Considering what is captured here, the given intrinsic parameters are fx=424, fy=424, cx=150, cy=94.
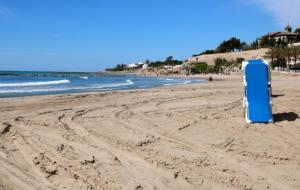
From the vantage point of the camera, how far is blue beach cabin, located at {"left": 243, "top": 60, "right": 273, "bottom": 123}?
370 inches

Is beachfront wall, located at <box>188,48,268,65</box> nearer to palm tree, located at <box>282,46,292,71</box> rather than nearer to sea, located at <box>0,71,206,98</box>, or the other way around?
palm tree, located at <box>282,46,292,71</box>

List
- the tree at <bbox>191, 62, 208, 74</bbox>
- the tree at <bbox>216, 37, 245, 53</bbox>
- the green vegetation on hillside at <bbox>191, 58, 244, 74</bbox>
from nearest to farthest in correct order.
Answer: the green vegetation on hillside at <bbox>191, 58, 244, 74</bbox> → the tree at <bbox>191, 62, 208, 74</bbox> → the tree at <bbox>216, 37, 245, 53</bbox>

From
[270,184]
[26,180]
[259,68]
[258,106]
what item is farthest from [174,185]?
[259,68]

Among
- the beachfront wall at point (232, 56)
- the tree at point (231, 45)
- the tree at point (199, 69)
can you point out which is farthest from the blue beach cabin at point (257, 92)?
the tree at point (231, 45)

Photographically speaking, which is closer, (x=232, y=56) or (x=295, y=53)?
(x=295, y=53)

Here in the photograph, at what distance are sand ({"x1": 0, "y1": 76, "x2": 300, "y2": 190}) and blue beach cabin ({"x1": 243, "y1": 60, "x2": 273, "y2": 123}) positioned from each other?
0.35 metres

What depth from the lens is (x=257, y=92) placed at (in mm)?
9789

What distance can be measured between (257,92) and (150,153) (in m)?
4.29

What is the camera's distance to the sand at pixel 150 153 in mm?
5035

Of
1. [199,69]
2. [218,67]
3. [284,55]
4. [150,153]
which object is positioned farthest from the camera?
[199,69]

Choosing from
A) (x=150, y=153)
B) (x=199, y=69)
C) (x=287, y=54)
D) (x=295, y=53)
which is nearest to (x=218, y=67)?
(x=199, y=69)

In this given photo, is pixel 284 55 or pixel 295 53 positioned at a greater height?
pixel 295 53

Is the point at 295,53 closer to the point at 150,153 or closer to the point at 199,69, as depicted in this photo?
the point at 199,69

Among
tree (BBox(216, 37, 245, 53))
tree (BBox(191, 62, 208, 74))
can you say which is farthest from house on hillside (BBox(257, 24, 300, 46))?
tree (BBox(191, 62, 208, 74))
